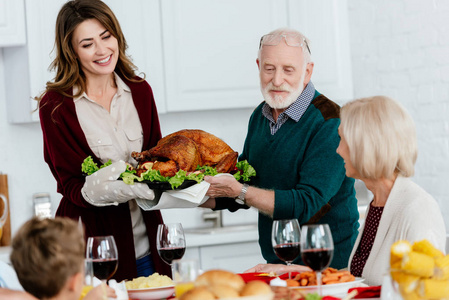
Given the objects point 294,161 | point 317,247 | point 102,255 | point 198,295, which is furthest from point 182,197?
point 198,295

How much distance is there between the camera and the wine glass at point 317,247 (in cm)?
164

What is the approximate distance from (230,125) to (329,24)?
890 millimetres

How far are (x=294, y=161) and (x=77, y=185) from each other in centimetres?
81

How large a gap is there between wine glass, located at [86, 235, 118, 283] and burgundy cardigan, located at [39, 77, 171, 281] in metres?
0.86

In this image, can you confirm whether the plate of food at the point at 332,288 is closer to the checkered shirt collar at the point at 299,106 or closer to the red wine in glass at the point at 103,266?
the red wine in glass at the point at 103,266

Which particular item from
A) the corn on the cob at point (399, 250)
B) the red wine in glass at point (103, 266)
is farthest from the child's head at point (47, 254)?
the corn on the cob at point (399, 250)

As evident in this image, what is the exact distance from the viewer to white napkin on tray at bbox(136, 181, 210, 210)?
7.75 feet

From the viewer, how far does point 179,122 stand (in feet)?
13.9

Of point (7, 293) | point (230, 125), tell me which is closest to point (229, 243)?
point (230, 125)

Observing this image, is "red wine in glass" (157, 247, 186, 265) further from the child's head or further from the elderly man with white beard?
the child's head

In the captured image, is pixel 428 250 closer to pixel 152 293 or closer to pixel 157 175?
pixel 152 293

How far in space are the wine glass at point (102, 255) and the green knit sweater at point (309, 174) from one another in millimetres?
871

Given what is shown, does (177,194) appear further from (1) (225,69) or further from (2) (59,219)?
(1) (225,69)

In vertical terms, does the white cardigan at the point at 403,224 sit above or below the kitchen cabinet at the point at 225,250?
above
